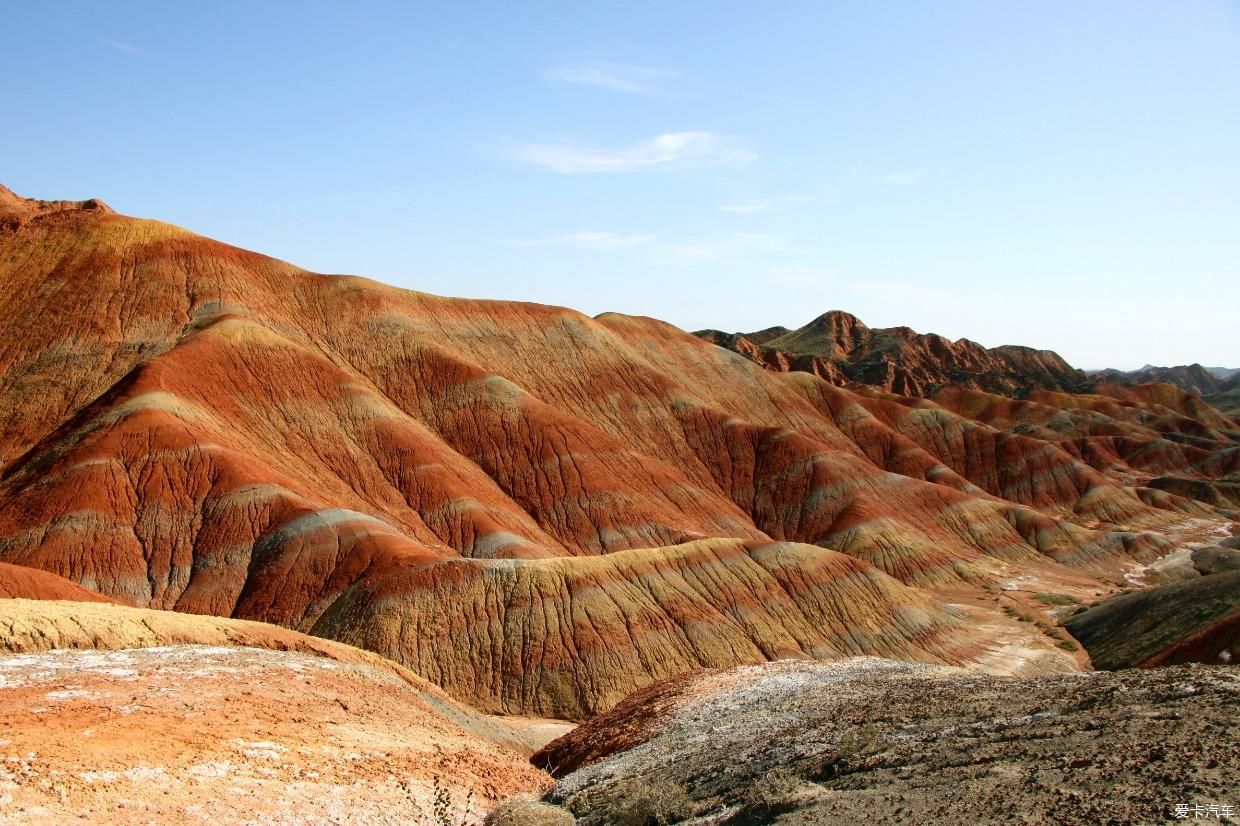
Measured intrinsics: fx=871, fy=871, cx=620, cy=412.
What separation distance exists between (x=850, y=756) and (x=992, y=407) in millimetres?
171906

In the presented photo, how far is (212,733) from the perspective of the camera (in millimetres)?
17438

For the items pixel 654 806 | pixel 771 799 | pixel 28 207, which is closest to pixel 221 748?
pixel 654 806

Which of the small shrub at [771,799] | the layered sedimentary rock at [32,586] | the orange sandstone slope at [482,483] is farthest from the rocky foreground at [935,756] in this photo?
the orange sandstone slope at [482,483]

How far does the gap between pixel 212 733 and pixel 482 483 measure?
6134cm

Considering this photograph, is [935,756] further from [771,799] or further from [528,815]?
[528,815]

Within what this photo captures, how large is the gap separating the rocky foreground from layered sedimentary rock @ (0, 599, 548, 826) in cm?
344

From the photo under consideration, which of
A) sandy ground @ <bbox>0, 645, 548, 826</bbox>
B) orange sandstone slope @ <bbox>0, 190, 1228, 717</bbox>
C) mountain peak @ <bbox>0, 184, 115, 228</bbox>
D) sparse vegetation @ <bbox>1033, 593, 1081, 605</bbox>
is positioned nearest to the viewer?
sandy ground @ <bbox>0, 645, 548, 826</bbox>

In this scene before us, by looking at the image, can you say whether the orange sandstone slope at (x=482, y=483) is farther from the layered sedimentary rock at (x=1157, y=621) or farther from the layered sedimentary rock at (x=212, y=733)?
the layered sedimentary rock at (x=212, y=733)

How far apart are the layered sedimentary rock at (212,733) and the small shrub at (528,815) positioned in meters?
0.54

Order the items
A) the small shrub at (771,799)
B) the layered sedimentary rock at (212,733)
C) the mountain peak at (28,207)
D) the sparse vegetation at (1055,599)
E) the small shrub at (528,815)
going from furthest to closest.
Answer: the mountain peak at (28,207) → the sparse vegetation at (1055,599) → the small shrub at (528,815) → the layered sedimentary rock at (212,733) → the small shrub at (771,799)

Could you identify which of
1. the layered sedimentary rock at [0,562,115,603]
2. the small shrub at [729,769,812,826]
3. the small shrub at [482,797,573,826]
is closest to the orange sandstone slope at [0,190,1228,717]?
the layered sedimentary rock at [0,562,115,603]

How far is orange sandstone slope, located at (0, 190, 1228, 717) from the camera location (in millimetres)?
49031

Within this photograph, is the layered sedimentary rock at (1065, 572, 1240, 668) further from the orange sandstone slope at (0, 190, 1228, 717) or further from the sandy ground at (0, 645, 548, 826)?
the sandy ground at (0, 645, 548, 826)

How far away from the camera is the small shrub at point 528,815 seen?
16766mm
